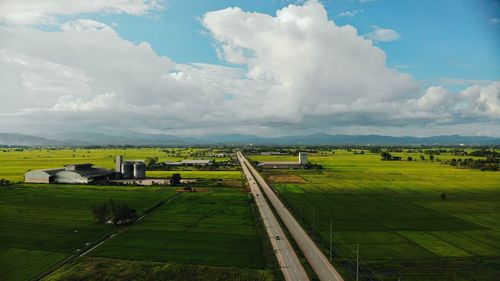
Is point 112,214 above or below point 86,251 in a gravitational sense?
above

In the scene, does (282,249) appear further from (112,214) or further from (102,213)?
(102,213)

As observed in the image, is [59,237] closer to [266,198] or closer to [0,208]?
[0,208]

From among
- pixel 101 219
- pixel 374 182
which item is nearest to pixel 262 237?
pixel 101 219

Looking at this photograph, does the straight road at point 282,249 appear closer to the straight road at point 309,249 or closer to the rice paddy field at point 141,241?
the rice paddy field at point 141,241

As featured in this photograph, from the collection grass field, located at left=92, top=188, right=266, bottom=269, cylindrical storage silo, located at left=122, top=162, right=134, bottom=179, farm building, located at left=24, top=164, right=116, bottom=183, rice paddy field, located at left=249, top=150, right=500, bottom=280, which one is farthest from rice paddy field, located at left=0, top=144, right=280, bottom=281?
cylindrical storage silo, located at left=122, top=162, right=134, bottom=179

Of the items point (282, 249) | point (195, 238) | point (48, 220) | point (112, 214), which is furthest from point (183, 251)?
point (48, 220)

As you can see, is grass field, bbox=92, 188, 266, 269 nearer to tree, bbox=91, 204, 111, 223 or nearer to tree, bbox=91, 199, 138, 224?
tree, bbox=91, 199, 138, 224

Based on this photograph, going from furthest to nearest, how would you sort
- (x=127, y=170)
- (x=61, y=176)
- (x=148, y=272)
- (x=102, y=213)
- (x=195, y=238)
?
1. (x=127, y=170)
2. (x=61, y=176)
3. (x=102, y=213)
4. (x=195, y=238)
5. (x=148, y=272)
